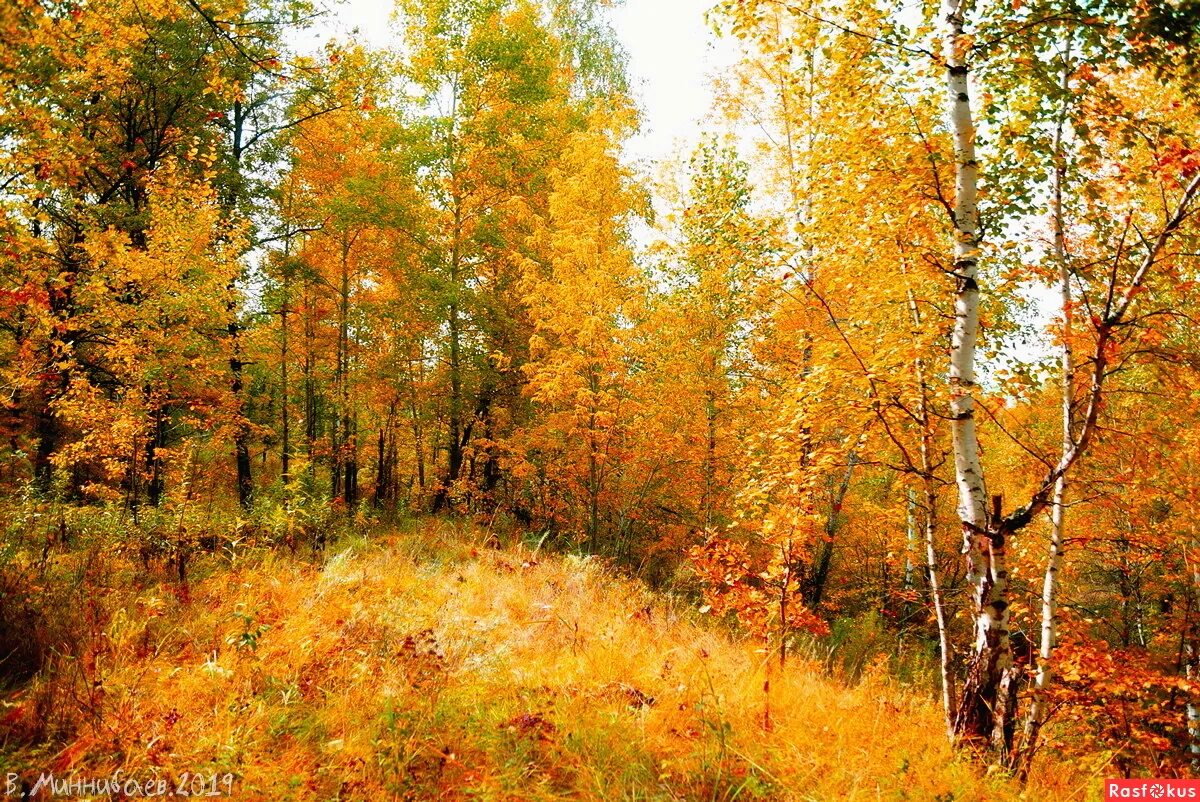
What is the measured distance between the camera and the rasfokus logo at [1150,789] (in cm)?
380

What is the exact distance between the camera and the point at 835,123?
448cm

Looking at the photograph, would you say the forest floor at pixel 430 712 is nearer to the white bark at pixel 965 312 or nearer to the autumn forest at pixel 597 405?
the autumn forest at pixel 597 405

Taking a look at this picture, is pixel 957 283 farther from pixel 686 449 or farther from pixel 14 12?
pixel 686 449

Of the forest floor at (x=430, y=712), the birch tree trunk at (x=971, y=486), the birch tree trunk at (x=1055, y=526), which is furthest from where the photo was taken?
the birch tree trunk at (x=1055, y=526)

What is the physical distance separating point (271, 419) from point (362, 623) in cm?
1437

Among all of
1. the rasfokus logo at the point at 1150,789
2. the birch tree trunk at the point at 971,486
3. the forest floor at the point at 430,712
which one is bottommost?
the rasfokus logo at the point at 1150,789

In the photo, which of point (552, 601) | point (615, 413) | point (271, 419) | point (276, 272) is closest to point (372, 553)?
point (552, 601)

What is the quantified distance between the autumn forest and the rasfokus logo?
0.52ft

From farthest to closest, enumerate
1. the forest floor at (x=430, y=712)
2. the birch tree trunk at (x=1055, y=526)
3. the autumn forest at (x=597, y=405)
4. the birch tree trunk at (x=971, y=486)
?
the birch tree trunk at (x=1055, y=526), the birch tree trunk at (x=971, y=486), the autumn forest at (x=597, y=405), the forest floor at (x=430, y=712)

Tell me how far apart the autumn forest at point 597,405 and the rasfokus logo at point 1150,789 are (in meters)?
0.16

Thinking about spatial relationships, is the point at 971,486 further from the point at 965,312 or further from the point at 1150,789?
the point at 1150,789

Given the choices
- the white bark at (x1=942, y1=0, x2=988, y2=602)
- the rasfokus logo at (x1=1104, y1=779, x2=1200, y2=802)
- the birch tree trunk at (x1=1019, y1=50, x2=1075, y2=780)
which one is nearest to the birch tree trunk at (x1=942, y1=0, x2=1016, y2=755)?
the white bark at (x1=942, y1=0, x2=988, y2=602)

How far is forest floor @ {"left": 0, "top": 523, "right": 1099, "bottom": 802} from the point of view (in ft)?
9.87

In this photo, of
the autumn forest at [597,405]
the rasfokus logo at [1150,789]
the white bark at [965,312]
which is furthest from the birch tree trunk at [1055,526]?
the white bark at [965,312]
